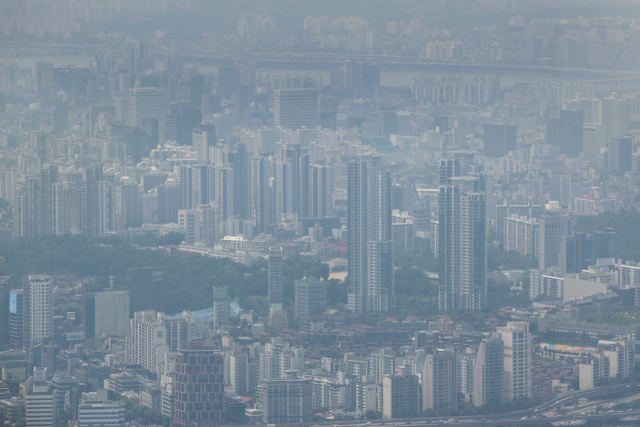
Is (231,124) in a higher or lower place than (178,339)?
higher

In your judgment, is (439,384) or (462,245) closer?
(439,384)

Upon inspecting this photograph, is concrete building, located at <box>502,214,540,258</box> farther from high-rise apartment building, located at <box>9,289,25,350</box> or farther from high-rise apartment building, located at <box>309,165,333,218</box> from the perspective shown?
high-rise apartment building, located at <box>9,289,25,350</box>

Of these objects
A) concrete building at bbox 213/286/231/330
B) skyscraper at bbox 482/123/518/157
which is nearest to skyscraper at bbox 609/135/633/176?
skyscraper at bbox 482/123/518/157

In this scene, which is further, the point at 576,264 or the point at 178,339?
the point at 576,264

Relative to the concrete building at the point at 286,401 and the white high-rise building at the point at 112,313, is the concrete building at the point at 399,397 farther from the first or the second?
the white high-rise building at the point at 112,313

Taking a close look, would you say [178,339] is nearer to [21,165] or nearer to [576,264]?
[576,264]

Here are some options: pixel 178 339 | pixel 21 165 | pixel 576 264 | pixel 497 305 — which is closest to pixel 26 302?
pixel 178 339

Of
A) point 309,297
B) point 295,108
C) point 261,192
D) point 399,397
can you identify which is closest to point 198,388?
point 399,397

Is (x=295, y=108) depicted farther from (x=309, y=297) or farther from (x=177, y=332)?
(x=177, y=332)
